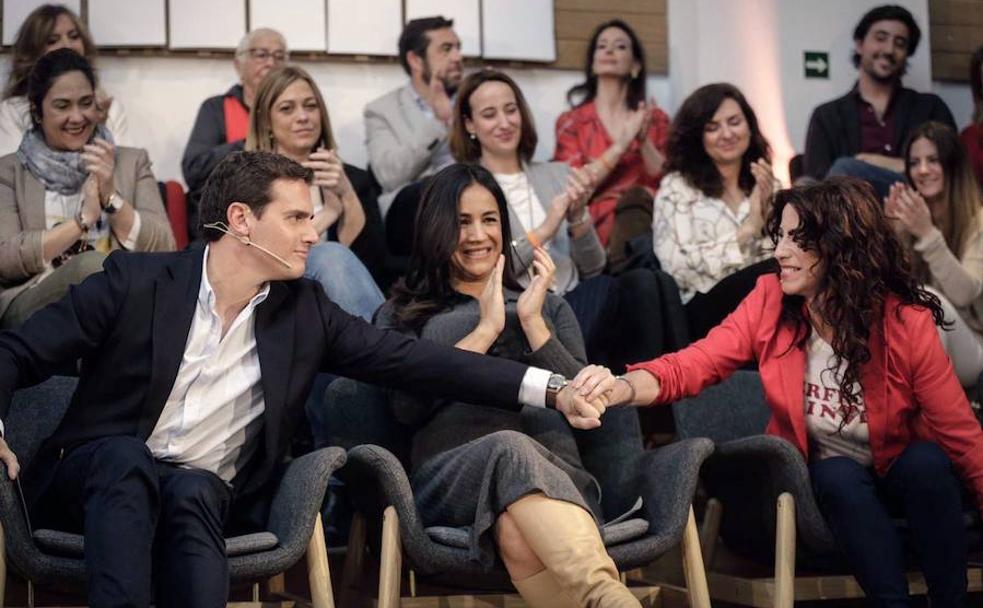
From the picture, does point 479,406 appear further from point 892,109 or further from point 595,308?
point 892,109

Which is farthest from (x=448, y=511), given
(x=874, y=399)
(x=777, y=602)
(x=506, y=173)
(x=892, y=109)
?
(x=892, y=109)

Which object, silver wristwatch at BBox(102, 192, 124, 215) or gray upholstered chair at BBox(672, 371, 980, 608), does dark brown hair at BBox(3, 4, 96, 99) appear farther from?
gray upholstered chair at BBox(672, 371, 980, 608)

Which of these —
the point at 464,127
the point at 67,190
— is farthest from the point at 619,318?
the point at 67,190

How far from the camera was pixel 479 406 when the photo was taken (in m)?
3.22

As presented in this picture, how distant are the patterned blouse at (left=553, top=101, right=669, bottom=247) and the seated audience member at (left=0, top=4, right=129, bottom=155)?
1.65 m

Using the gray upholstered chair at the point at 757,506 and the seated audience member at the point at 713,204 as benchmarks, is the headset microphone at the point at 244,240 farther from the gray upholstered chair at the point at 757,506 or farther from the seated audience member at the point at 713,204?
the seated audience member at the point at 713,204

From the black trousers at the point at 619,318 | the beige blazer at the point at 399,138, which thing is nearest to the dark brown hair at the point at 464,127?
the beige blazer at the point at 399,138

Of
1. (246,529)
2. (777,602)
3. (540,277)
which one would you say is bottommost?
(777,602)

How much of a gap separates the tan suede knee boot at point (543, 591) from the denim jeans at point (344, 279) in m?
1.15

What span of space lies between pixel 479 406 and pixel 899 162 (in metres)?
2.67

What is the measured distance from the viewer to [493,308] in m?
3.22

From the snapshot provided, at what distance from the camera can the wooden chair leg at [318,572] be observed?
286 cm

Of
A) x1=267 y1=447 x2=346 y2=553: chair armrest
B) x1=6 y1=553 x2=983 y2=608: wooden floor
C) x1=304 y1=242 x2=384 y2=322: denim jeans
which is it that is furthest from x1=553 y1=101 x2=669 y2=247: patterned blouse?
x1=267 y1=447 x2=346 y2=553: chair armrest

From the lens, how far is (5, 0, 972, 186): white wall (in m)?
5.41
